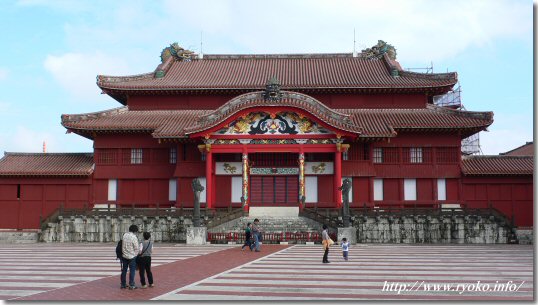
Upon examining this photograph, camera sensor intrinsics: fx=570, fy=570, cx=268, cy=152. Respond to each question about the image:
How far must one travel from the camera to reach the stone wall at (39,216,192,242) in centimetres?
3559

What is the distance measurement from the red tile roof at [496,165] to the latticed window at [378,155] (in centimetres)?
583

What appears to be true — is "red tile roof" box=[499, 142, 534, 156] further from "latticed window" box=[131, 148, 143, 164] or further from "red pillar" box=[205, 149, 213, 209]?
"latticed window" box=[131, 148, 143, 164]

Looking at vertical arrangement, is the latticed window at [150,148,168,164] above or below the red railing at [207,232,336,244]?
above

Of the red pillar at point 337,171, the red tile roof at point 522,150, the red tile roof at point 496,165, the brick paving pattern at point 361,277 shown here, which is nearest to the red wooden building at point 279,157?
the red pillar at point 337,171

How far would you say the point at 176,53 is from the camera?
51469 millimetres

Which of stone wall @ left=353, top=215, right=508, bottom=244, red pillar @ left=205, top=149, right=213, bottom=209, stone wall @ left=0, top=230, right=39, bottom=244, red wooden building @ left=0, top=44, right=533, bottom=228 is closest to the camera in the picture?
stone wall @ left=353, top=215, right=508, bottom=244

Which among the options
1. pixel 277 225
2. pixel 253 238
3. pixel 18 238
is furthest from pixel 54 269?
pixel 18 238

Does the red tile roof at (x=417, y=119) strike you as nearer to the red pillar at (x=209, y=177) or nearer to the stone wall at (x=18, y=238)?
the red pillar at (x=209, y=177)

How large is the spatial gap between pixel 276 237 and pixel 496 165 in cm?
1860

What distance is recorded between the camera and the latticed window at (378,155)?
4150 cm

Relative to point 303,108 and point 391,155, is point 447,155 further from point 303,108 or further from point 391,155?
point 303,108

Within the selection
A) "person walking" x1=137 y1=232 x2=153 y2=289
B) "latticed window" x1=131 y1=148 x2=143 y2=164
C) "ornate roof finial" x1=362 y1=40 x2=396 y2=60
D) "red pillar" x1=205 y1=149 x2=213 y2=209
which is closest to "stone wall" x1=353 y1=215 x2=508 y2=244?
"red pillar" x1=205 y1=149 x2=213 y2=209

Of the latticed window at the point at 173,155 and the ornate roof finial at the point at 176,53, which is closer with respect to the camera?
the latticed window at the point at 173,155

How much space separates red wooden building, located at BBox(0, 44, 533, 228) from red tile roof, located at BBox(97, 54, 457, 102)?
0.82ft
